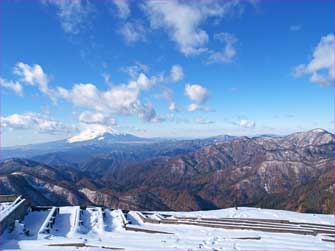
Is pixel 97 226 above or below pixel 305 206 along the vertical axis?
above

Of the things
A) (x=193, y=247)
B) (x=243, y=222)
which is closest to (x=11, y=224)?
(x=193, y=247)

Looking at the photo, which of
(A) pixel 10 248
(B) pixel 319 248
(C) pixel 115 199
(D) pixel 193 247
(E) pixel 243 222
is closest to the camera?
(A) pixel 10 248

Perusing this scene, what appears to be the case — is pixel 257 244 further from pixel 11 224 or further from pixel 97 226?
pixel 11 224

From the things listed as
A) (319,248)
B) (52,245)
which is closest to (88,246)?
(52,245)

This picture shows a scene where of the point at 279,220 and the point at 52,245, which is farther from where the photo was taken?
the point at 279,220

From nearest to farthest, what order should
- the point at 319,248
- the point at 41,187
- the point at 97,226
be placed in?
the point at 319,248
the point at 97,226
the point at 41,187

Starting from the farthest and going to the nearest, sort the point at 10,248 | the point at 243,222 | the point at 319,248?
the point at 243,222, the point at 319,248, the point at 10,248

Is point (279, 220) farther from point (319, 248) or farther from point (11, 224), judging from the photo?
point (11, 224)
